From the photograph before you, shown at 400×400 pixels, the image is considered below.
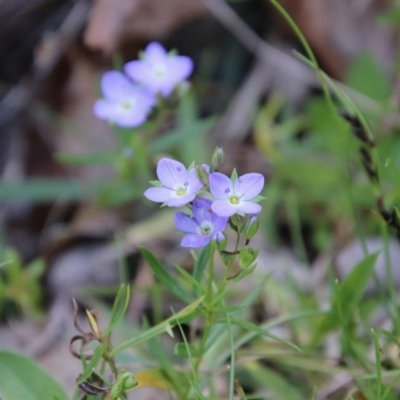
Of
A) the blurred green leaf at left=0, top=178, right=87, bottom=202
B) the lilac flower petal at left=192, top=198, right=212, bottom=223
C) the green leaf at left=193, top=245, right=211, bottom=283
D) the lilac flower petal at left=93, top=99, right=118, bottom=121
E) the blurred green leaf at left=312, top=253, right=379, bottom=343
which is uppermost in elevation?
the lilac flower petal at left=192, top=198, right=212, bottom=223

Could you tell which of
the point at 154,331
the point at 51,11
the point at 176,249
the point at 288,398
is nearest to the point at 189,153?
the point at 176,249

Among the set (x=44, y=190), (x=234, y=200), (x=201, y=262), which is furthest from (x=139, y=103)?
(x=234, y=200)

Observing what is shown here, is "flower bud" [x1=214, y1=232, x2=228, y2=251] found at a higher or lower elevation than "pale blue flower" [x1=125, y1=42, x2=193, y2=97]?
higher

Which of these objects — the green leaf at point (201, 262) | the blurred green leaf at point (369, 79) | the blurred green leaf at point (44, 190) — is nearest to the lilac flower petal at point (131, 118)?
the blurred green leaf at point (44, 190)

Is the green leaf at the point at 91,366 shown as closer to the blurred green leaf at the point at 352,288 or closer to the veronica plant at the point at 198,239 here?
the veronica plant at the point at 198,239

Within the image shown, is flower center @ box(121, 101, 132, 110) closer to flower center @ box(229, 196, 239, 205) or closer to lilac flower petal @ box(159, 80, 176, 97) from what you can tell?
lilac flower petal @ box(159, 80, 176, 97)

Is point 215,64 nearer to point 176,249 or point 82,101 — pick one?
point 82,101

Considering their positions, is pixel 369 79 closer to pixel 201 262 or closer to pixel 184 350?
pixel 201 262

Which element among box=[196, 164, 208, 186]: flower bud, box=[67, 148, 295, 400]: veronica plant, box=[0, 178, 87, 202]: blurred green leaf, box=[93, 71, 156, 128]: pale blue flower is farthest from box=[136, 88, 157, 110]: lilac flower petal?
box=[196, 164, 208, 186]: flower bud
